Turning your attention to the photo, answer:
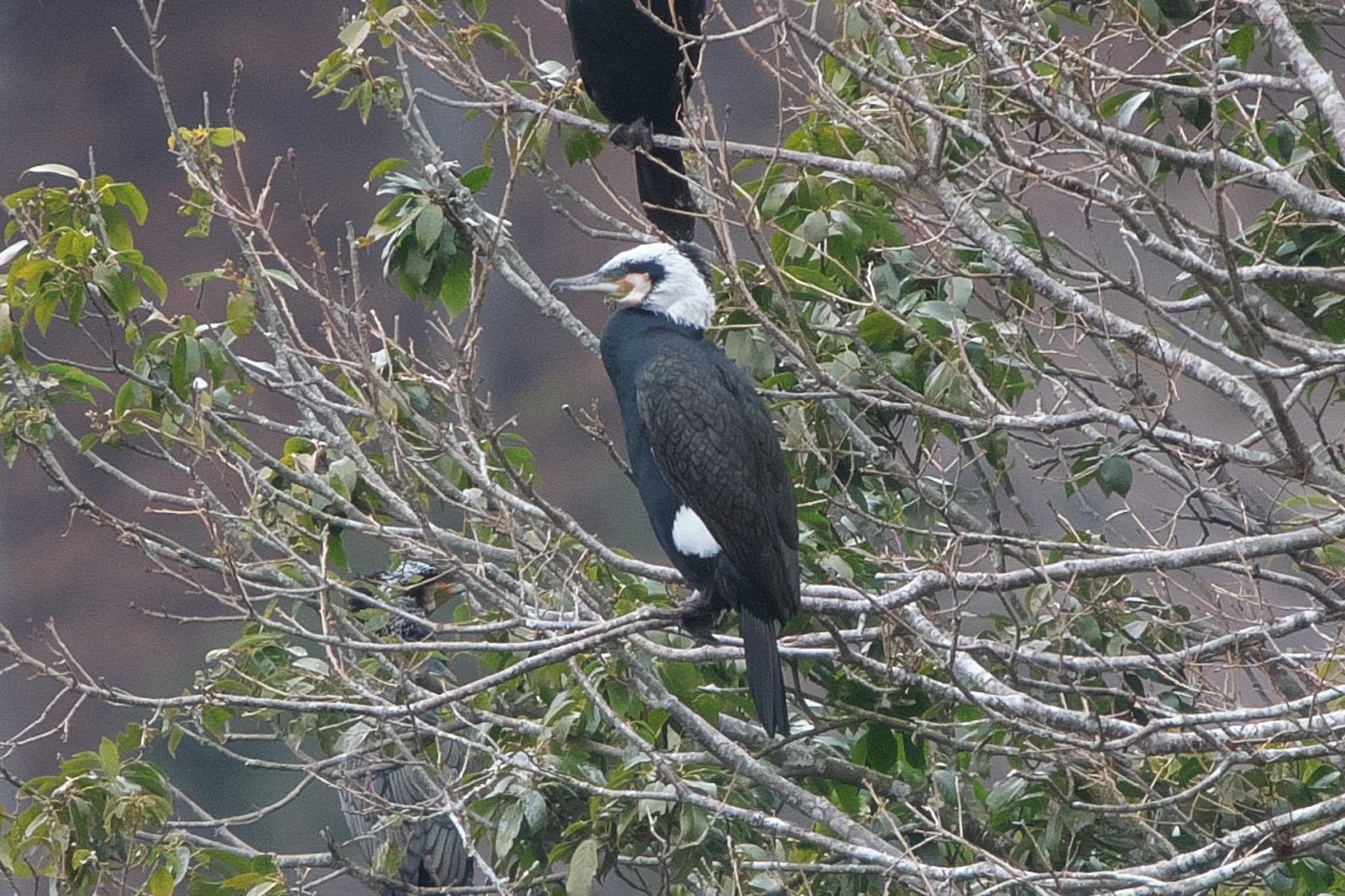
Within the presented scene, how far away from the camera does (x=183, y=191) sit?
5.13 metres

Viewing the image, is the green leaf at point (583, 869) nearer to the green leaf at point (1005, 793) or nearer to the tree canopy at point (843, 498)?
the tree canopy at point (843, 498)

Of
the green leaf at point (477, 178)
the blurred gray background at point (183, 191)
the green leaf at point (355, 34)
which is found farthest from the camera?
the blurred gray background at point (183, 191)

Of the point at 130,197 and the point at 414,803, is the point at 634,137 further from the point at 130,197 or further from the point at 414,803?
the point at 414,803

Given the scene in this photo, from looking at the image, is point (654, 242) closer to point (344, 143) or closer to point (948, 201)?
point (948, 201)

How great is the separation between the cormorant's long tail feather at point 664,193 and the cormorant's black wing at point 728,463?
0.63 meters

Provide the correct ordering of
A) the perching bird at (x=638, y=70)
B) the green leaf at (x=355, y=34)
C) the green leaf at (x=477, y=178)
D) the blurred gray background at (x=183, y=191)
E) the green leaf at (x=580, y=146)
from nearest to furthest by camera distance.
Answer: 1. the green leaf at (x=355, y=34)
2. the green leaf at (x=477, y=178)
3. the green leaf at (x=580, y=146)
4. the perching bird at (x=638, y=70)
5. the blurred gray background at (x=183, y=191)

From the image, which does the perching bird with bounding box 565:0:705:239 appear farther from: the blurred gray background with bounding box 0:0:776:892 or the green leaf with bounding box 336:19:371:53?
the blurred gray background with bounding box 0:0:776:892

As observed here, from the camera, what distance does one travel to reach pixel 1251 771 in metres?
2.49

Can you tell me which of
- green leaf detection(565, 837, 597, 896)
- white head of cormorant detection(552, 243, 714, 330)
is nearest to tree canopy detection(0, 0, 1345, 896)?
green leaf detection(565, 837, 597, 896)

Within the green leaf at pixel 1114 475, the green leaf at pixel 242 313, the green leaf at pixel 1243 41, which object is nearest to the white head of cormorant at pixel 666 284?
the green leaf at pixel 242 313

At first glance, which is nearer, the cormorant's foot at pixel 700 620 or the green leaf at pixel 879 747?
the cormorant's foot at pixel 700 620

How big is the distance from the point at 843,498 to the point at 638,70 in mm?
1035

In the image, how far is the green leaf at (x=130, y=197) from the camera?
2.76 m

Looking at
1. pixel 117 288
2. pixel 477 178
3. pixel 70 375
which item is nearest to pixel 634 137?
pixel 477 178
